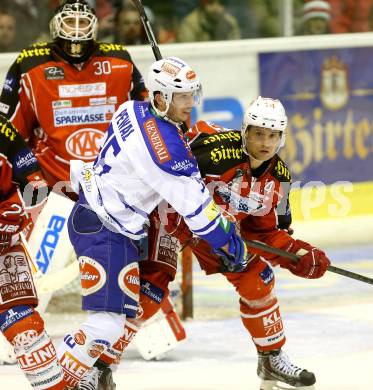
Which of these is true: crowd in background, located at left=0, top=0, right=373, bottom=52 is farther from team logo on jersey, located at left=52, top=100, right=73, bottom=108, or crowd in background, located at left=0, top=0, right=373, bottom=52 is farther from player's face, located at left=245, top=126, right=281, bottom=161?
player's face, located at left=245, top=126, right=281, bottom=161

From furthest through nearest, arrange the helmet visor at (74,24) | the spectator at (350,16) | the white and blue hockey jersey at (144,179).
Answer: the spectator at (350,16) → the helmet visor at (74,24) → the white and blue hockey jersey at (144,179)

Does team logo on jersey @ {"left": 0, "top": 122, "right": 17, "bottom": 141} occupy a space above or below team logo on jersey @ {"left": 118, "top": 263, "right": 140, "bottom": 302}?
above

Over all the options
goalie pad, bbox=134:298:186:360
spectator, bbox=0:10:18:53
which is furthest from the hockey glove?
spectator, bbox=0:10:18:53

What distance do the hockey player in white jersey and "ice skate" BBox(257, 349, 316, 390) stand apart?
2.08ft

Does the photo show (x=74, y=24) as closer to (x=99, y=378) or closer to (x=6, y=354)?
(x=6, y=354)

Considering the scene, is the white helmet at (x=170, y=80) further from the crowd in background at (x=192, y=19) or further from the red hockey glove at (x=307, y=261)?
the crowd in background at (x=192, y=19)

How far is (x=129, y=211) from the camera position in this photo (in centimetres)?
488

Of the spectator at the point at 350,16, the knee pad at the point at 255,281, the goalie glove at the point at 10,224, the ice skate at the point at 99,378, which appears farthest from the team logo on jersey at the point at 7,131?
the spectator at the point at 350,16

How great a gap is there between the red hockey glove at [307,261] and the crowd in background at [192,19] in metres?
3.04

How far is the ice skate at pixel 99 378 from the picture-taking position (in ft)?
16.8

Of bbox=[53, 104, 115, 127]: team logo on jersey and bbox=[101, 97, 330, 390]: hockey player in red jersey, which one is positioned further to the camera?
bbox=[53, 104, 115, 127]: team logo on jersey

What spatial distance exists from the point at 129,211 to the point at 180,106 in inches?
17.3

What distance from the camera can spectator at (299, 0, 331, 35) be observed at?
8.55 meters

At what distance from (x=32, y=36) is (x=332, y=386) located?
323 centimetres
